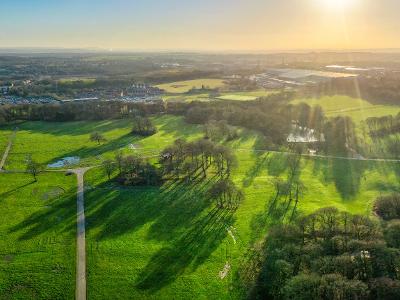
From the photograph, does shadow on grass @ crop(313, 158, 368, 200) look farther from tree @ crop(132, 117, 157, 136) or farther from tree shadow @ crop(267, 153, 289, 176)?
tree @ crop(132, 117, 157, 136)

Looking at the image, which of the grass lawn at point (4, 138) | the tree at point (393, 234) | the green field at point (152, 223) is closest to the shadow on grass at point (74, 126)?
the grass lawn at point (4, 138)

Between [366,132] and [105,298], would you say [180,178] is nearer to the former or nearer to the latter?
[105,298]

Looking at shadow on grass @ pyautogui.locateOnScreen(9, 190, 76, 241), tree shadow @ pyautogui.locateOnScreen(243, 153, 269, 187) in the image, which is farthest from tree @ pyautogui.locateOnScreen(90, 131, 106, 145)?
tree shadow @ pyautogui.locateOnScreen(243, 153, 269, 187)

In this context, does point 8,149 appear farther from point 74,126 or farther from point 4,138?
point 74,126

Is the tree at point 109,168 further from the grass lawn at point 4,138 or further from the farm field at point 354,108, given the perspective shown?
the farm field at point 354,108

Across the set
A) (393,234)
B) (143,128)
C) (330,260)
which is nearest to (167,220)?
(330,260)

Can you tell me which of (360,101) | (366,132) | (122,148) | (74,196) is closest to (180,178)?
(74,196)
